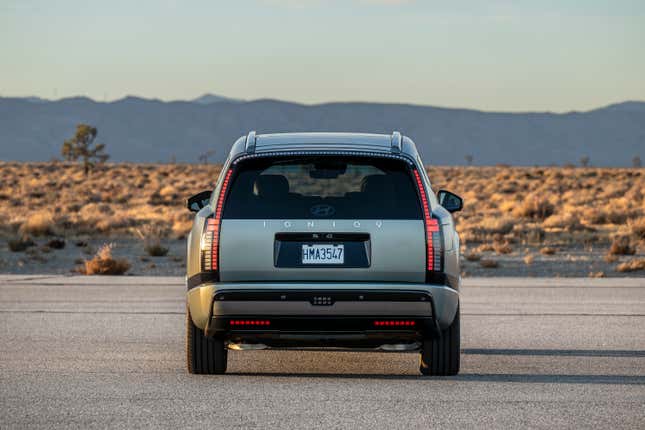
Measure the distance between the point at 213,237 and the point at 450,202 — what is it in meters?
2.37

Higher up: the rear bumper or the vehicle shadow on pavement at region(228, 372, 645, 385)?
the rear bumper

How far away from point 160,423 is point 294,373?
8.19 feet

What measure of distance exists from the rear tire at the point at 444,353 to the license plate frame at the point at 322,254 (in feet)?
3.44

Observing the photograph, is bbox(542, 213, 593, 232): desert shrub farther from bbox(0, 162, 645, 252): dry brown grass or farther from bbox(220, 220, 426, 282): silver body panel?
bbox(220, 220, 426, 282): silver body panel

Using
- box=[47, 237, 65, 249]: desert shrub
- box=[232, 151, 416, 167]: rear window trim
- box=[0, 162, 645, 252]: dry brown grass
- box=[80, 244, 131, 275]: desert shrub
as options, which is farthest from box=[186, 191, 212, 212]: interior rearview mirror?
box=[0, 162, 645, 252]: dry brown grass

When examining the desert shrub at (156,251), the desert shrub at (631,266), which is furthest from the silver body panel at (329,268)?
the desert shrub at (156,251)

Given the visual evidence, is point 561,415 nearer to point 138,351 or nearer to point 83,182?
point 138,351

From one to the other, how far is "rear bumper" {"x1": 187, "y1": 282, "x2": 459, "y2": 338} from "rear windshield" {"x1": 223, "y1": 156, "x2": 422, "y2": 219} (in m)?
0.53

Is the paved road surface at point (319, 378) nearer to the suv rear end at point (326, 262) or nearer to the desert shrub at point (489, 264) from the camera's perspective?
the suv rear end at point (326, 262)

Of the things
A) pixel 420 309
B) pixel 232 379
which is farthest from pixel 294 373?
pixel 420 309

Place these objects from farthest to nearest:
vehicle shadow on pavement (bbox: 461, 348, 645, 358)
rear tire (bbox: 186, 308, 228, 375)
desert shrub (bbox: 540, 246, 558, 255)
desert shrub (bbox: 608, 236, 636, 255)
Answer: desert shrub (bbox: 540, 246, 558, 255), desert shrub (bbox: 608, 236, 636, 255), vehicle shadow on pavement (bbox: 461, 348, 645, 358), rear tire (bbox: 186, 308, 228, 375)

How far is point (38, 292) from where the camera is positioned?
738 inches

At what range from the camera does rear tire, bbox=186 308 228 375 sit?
9.89 metres

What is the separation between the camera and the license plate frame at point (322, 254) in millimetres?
9258
